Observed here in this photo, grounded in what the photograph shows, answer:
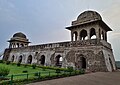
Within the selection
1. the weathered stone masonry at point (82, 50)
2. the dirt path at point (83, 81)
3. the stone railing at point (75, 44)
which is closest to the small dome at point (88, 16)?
the weathered stone masonry at point (82, 50)

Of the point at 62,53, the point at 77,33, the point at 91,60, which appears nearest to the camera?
the point at 91,60

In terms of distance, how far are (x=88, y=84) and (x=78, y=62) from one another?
9.65m

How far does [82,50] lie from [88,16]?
5.62 metres

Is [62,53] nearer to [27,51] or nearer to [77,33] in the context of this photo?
[77,33]

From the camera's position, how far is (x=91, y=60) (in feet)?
52.4

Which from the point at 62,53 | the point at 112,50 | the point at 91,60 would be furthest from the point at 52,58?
the point at 112,50

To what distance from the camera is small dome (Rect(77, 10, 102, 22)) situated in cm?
1858

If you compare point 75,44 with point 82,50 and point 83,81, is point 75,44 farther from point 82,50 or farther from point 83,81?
point 83,81

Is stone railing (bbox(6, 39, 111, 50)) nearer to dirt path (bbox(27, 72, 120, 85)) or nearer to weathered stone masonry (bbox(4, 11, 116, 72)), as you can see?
weathered stone masonry (bbox(4, 11, 116, 72))

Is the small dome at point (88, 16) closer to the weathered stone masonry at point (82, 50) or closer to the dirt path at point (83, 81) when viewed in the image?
the weathered stone masonry at point (82, 50)

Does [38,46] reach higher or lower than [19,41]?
lower

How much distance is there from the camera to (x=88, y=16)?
19281 mm

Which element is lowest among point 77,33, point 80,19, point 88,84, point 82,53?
point 88,84

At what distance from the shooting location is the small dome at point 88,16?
18.6 meters
